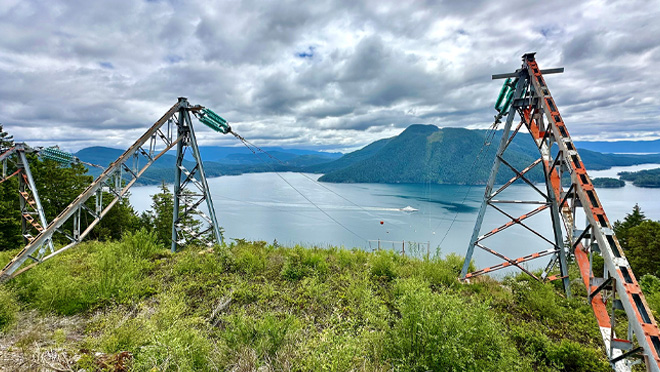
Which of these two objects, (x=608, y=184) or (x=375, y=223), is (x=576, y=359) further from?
(x=608, y=184)

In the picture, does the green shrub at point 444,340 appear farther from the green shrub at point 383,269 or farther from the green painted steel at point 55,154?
the green painted steel at point 55,154

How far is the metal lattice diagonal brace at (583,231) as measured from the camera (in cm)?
304

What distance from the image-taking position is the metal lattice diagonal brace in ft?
9.96

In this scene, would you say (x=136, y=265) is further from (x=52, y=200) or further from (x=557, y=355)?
(x=52, y=200)

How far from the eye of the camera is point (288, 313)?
5121mm

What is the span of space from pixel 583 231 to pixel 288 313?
531cm

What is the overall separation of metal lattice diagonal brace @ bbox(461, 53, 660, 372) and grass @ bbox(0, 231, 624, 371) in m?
0.99

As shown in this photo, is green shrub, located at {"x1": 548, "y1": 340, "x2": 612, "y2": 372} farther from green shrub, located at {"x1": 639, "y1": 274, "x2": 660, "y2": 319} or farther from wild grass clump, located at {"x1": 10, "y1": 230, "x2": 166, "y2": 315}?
wild grass clump, located at {"x1": 10, "y1": 230, "x2": 166, "y2": 315}

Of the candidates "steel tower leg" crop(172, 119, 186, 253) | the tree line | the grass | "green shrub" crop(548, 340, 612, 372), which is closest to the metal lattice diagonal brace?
"green shrub" crop(548, 340, 612, 372)

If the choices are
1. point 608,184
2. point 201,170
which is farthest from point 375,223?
point 608,184

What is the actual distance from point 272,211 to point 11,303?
261ft

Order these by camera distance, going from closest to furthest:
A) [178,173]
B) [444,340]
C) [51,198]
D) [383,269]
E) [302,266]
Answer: [444,340], [383,269], [302,266], [178,173], [51,198]

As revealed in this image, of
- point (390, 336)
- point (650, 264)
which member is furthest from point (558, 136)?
point (650, 264)

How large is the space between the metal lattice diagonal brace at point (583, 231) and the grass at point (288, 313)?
3.24 feet
